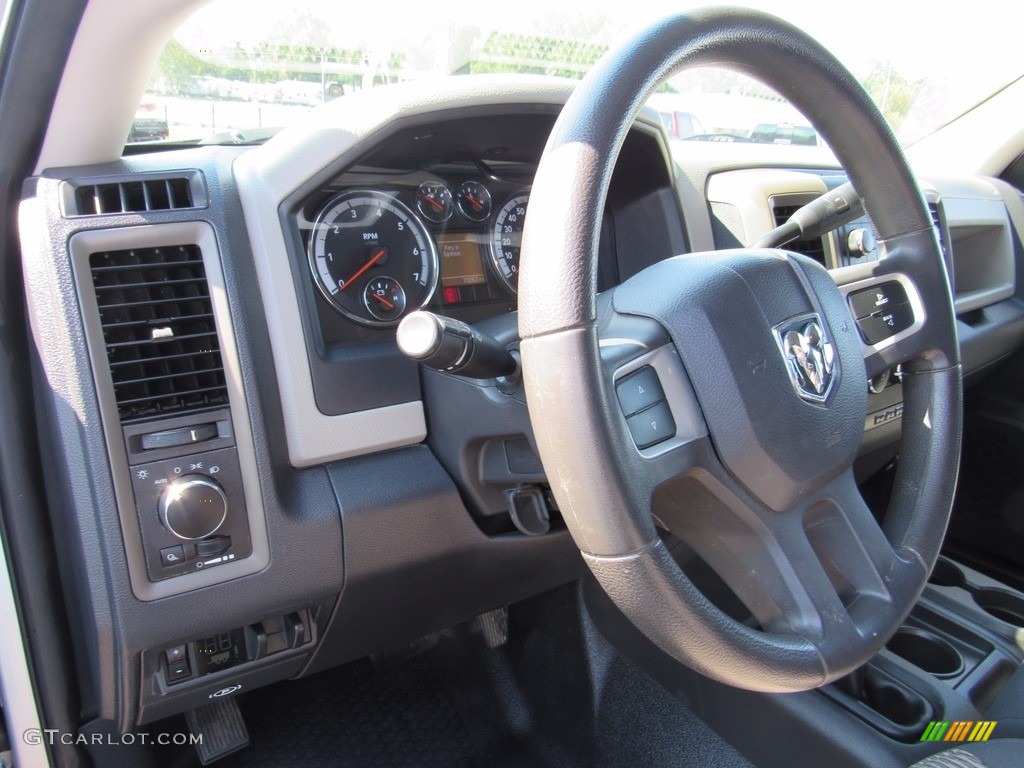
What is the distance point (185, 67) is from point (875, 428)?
143 centimetres

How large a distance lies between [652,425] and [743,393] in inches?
4.5

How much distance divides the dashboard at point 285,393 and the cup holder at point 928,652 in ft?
1.98

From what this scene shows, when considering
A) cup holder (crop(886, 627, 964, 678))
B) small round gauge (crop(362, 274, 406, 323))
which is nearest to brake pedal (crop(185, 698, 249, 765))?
small round gauge (crop(362, 274, 406, 323))

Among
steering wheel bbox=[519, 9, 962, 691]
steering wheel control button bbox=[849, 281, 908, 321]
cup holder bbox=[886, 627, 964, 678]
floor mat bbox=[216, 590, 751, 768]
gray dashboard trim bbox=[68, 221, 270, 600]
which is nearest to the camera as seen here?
steering wheel bbox=[519, 9, 962, 691]

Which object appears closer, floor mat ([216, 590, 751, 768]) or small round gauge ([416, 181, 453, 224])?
small round gauge ([416, 181, 453, 224])

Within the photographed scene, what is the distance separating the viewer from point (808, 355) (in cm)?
95

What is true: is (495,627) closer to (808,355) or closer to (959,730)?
(959,730)

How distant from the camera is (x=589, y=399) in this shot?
2.39 ft

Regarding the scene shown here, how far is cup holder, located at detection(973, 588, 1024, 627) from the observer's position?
1.66m

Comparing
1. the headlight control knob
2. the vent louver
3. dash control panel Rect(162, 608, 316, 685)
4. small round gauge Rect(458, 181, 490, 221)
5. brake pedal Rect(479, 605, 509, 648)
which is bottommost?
brake pedal Rect(479, 605, 509, 648)

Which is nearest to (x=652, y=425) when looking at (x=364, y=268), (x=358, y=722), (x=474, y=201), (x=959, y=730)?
(x=364, y=268)
